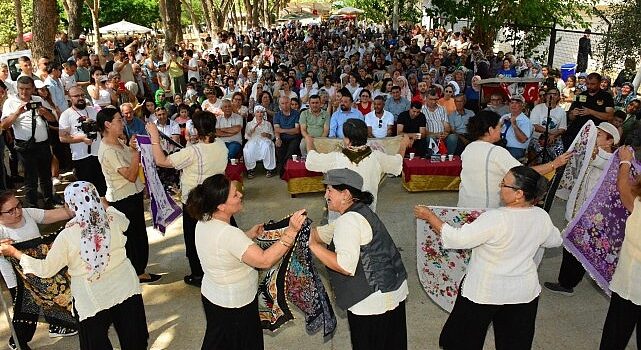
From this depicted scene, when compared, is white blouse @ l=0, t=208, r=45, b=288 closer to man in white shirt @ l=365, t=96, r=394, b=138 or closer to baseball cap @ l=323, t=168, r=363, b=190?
baseball cap @ l=323, t=168, r=363, b=190

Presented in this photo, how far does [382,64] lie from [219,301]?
41.2 feet

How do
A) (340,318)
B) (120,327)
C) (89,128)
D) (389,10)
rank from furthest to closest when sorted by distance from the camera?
1. (389,10)
2. (89,128)
3. (340,318)
4. (120,327)

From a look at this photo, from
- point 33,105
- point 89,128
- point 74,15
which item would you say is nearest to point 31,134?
point 33,105

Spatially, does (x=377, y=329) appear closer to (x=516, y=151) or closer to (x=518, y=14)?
(x=516, y=151)

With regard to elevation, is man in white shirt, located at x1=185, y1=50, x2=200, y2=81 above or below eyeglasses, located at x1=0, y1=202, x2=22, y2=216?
above

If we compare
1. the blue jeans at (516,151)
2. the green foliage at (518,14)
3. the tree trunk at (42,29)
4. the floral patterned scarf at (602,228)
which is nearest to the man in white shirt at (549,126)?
the blue jeans at (516,151)

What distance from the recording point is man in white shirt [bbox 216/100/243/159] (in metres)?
8.70

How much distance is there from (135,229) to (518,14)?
14.1 m

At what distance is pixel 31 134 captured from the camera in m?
6.61

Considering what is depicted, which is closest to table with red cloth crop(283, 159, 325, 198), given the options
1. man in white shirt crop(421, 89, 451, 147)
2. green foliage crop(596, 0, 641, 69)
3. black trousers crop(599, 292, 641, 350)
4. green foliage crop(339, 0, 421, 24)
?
man in white shirt crop(421, 89, 451, 147)

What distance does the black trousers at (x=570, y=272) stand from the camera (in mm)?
4789

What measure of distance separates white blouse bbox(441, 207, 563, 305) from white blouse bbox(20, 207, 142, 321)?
6.54ft

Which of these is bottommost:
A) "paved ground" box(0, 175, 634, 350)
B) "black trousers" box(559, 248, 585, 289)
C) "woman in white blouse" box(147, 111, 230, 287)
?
"paved ground" box(0, 175, 634, 350)

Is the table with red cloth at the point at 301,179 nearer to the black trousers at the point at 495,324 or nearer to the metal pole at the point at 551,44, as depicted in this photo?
the black trousers at the point at 495,324
